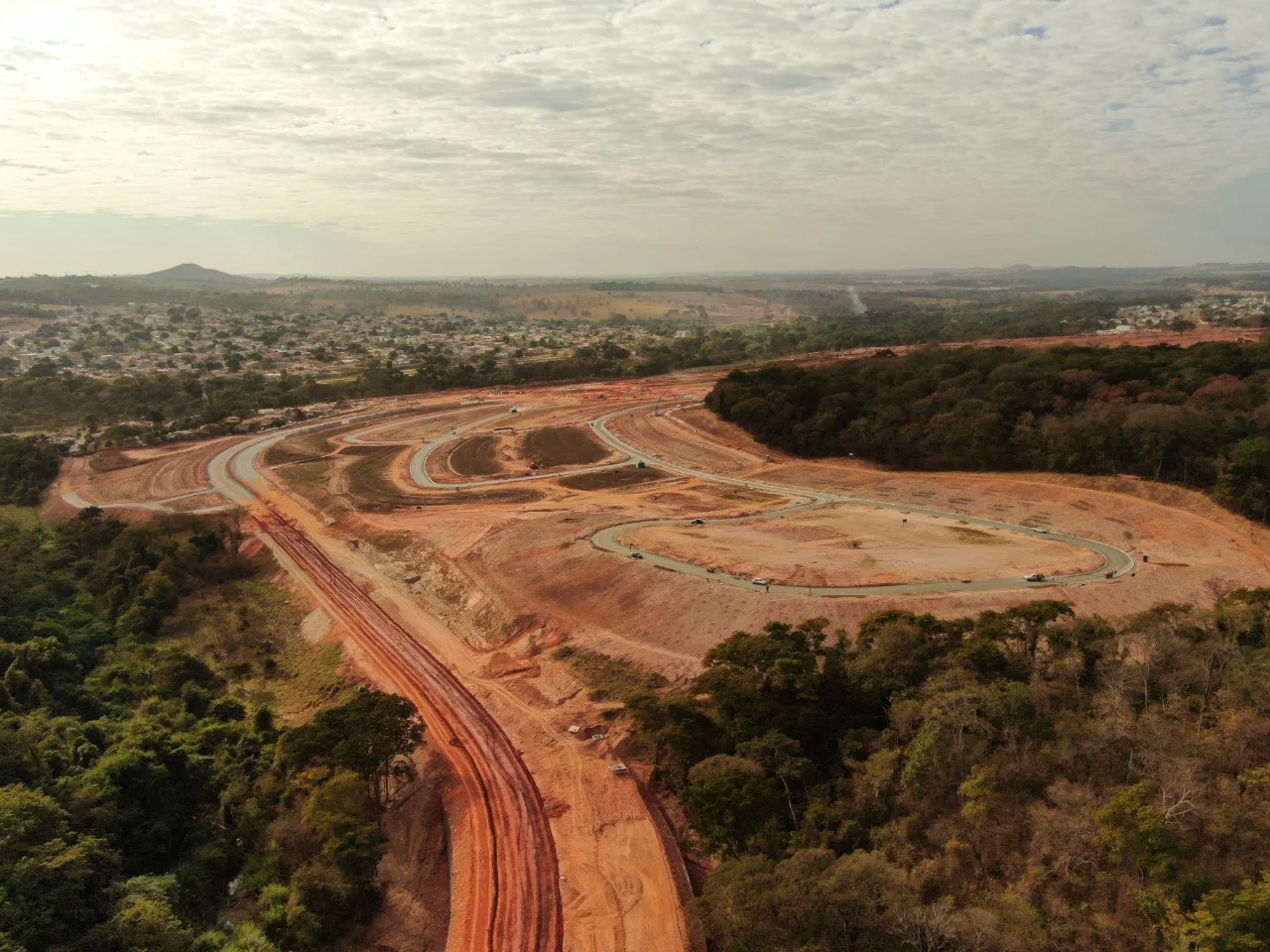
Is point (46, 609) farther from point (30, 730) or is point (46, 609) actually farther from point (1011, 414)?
point (1011, 414)

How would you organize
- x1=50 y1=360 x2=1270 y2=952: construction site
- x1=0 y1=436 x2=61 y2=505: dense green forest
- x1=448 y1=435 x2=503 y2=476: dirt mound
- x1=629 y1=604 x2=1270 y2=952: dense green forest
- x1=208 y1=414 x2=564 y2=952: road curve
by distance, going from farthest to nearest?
x1=448 y1=435 x2=503 y2=476: dirt mound, x1=0 y1=436 x2=61 y2=505: dense green forest, x1=50 y1=360 x2=1270 y2=952: construction site, x1=208 y1=414 x2=564 y2=952: road curve, x1=629 y1=604 x2=1270 y2=952: dense green forest

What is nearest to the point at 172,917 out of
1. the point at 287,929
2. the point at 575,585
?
the point at 287,929

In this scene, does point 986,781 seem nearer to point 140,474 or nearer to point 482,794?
point 482,794

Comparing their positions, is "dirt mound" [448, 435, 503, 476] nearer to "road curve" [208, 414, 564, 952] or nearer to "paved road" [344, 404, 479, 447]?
"paved road" [344, 404, 479, 447]

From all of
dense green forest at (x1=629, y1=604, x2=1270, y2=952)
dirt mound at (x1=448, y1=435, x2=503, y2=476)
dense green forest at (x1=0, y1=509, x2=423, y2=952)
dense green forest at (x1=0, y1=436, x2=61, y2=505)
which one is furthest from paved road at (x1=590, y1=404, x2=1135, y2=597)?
dense green forest at (x1=0, y1=436, x2=61, y2=505)

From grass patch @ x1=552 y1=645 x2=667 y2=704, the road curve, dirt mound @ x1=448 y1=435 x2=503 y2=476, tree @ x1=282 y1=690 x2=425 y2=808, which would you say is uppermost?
dirt mound @ x1=448 y1=435 x2=503 y2=476

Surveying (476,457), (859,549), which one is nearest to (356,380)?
(476,457)
